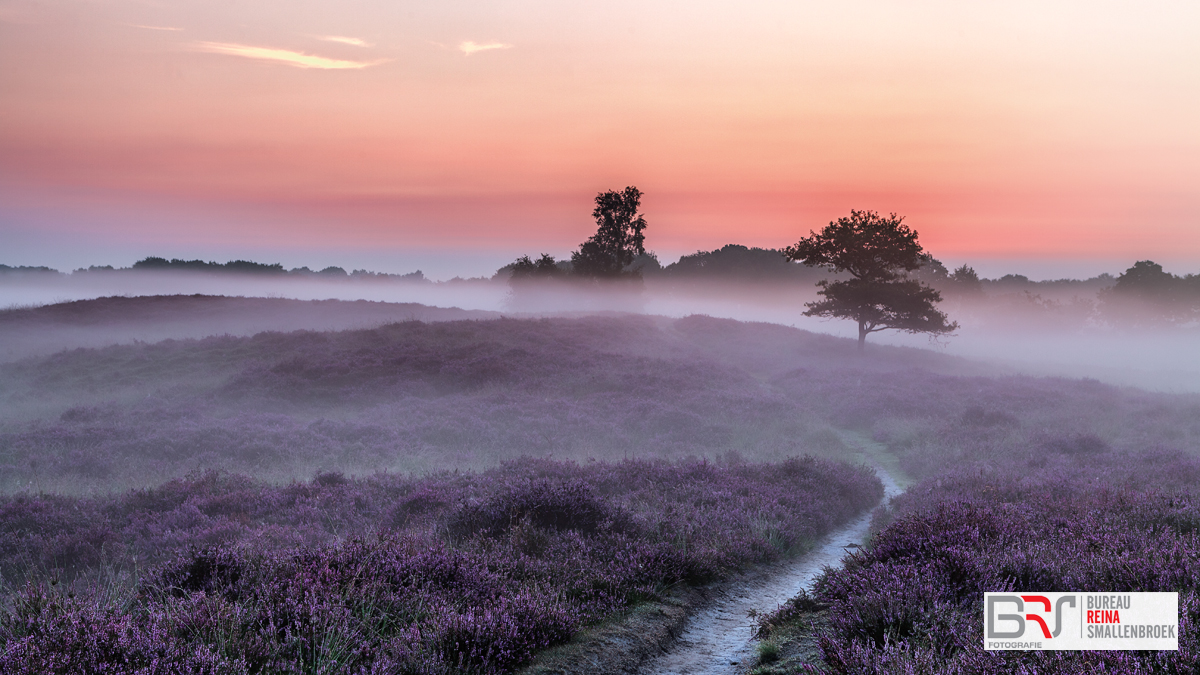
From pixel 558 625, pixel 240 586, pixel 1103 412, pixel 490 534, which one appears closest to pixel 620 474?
pixel 490 534

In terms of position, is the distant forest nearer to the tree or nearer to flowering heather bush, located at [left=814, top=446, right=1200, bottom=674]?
the tree

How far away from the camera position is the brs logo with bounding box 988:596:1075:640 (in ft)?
14.2

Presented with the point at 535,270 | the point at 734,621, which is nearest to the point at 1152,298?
the point at 535,270

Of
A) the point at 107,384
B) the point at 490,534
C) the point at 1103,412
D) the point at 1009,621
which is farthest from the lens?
the point at 107,384

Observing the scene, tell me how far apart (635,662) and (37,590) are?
463 centimetres

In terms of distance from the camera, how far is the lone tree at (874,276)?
40281 millimetres

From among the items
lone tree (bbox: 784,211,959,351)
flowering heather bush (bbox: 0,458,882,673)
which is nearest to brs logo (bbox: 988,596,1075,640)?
flowering heather bush (bbox: 0,458,882,673)

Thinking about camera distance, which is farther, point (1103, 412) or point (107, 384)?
point (107, 384)

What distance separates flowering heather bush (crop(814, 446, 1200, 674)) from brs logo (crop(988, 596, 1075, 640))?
0.11m

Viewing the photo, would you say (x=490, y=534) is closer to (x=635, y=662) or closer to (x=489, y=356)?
(x=635, y=662)

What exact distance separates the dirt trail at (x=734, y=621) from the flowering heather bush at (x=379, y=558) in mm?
390

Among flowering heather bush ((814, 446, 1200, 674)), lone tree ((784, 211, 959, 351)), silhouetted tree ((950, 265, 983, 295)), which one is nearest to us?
flowering heather bush ((814, 446, 1200, 674))

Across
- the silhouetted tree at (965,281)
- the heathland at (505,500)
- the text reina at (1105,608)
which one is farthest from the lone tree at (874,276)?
the silhouetted tree at (965,281)

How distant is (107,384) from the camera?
25.5 metres
